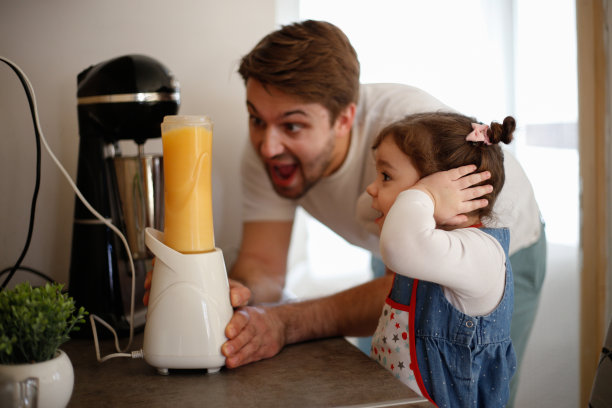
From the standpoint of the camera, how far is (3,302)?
65cm

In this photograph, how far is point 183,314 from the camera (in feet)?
2.71

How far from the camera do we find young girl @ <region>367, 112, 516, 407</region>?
2.86ft

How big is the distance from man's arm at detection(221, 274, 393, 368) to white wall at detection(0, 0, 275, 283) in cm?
62

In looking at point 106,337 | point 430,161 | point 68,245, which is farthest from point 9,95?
point 430,161

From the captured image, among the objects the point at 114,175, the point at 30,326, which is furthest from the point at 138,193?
the point at 30,326

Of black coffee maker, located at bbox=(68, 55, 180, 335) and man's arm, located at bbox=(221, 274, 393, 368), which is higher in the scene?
black coffee maker, located at bbox=(68, 55, 180, 335)

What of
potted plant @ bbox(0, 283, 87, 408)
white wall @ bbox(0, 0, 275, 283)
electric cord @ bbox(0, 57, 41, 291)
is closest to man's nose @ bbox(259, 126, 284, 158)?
white wall @ bbox(0, 0, 275, 283)

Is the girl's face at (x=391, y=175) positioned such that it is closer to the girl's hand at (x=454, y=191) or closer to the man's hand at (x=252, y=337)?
the girl's hand at (x=454, y=191)

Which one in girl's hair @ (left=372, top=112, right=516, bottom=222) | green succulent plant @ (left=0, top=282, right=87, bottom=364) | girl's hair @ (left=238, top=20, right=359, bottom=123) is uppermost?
girl's hair @ (left=238, top=20, right=359, bottom=123)

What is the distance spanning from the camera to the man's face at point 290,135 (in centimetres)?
134

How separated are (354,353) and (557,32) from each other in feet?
4.27

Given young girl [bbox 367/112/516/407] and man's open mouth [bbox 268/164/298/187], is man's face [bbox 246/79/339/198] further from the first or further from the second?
young girl [bbox 367/112/516/407]

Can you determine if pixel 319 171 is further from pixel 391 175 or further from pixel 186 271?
pixel 186 271

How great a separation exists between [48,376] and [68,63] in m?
0.91
